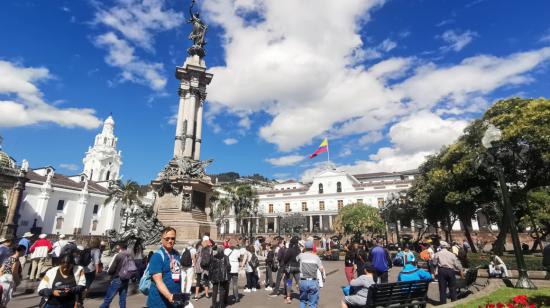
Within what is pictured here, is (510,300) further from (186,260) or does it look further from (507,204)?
(186,260)

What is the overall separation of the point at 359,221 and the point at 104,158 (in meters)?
63.5

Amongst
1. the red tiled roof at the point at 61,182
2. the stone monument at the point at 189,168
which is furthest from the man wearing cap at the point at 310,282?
the red tiled roof at the point at 61,182

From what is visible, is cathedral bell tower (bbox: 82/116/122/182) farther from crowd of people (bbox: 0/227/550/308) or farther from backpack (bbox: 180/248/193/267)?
backpack (bbox: 180/248/193/267)

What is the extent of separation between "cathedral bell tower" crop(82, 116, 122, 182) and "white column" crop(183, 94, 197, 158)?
6503cm

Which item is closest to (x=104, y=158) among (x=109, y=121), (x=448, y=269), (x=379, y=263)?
(x=109, y=121)

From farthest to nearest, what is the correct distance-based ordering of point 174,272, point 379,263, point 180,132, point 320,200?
point 320,200 → point 180,132 → point 379,263 → point 174,272

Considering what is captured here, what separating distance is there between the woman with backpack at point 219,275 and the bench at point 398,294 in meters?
3.47

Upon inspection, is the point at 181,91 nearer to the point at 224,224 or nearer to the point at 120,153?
the point at 224,224

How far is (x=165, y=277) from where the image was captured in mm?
3848

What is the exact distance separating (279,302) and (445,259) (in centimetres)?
448

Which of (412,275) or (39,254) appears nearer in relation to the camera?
(412,275)

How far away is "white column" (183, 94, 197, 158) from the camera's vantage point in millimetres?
17625

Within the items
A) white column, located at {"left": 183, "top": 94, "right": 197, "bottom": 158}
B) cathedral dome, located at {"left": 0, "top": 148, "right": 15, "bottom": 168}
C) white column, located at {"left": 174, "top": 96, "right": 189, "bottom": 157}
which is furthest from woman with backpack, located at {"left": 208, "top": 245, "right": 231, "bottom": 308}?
cathedral dome, located at {"left": 0, "top": 148, "right": 15, "bottom": 168}

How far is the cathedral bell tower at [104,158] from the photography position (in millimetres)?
75500
